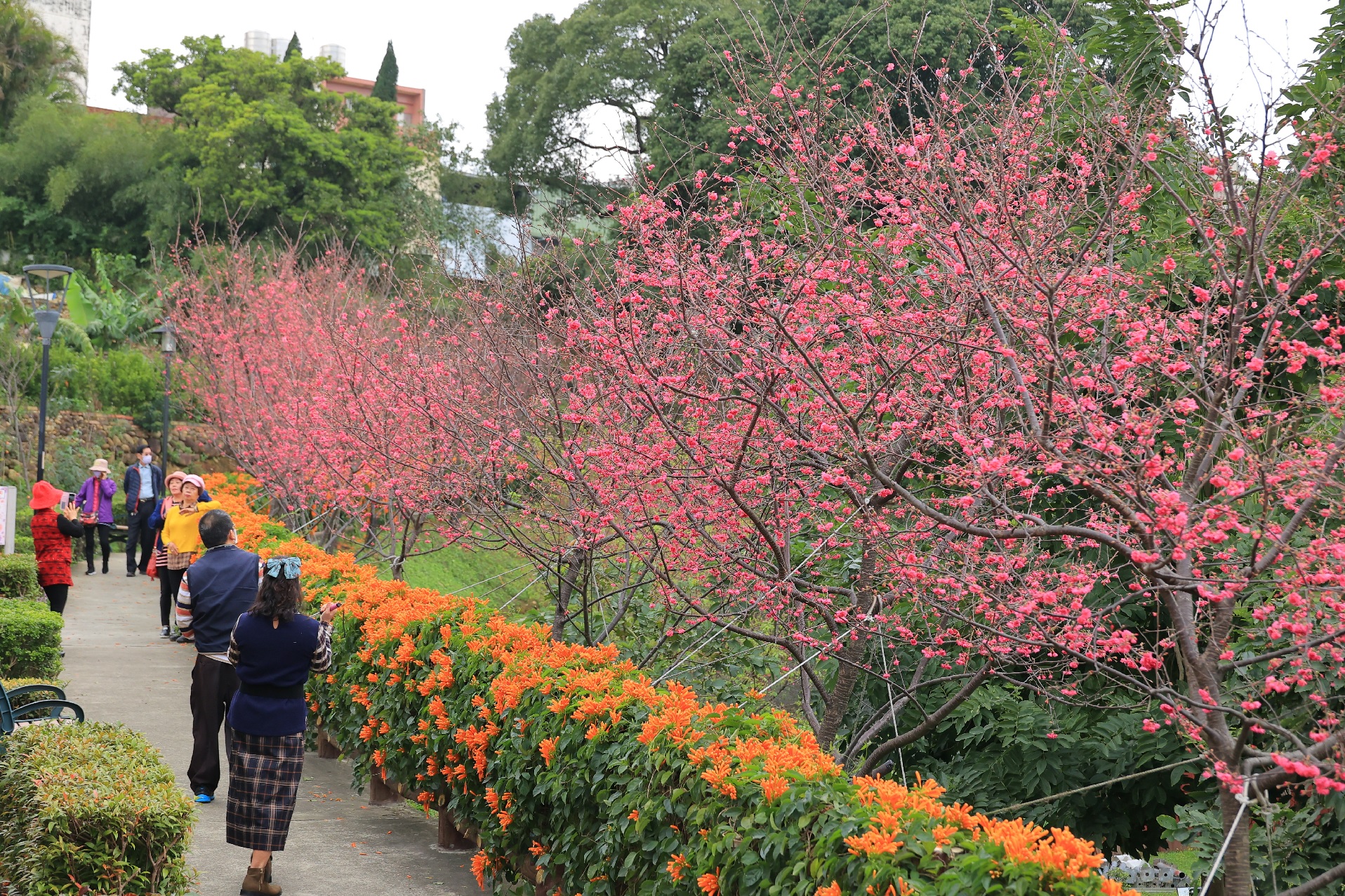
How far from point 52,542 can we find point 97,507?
18.3 ft

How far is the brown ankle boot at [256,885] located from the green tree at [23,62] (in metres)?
39.2

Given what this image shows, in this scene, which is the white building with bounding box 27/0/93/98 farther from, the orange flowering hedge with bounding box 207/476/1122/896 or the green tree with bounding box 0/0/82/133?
the orange flowering hedge with bounding box 207/476/1122/896

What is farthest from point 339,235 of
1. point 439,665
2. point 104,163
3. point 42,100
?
point 439,665

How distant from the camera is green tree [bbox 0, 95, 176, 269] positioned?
109 ft

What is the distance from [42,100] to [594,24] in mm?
18428

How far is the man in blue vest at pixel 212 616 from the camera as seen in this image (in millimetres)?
6676

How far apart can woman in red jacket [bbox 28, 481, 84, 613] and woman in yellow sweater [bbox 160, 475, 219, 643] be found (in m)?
1.75

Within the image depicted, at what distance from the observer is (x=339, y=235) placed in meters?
32.7

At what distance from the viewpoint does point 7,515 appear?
13.1 metres

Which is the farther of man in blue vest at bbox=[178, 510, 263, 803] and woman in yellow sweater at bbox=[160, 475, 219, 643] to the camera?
woman in yellow sweater at bbox=[160, 475, 219, 643]

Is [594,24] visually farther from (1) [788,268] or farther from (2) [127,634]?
(1) [788,268]

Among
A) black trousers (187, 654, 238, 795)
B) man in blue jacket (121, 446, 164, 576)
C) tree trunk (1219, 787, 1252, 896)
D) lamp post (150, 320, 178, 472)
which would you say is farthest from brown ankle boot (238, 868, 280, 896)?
lamp post (150, 320, 178, 472)

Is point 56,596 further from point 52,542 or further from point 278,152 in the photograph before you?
point 278,152

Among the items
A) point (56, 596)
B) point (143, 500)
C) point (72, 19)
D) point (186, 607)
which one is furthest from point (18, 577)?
point (72, 19)
